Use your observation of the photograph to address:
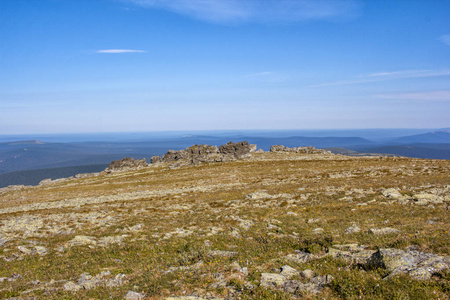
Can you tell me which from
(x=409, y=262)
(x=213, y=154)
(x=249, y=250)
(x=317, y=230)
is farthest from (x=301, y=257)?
→ (x=213, y=154)

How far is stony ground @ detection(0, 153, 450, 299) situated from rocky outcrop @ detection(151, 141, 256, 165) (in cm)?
6070

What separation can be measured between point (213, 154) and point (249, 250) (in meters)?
81.8

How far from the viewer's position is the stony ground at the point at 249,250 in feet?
30.4

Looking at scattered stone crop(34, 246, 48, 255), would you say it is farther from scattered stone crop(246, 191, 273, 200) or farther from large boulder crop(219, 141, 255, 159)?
large boulder crop(219, 141, 255, 159)

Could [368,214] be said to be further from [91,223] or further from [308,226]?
[91,223]

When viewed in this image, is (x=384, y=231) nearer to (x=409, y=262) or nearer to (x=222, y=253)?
(x=409, y=262)

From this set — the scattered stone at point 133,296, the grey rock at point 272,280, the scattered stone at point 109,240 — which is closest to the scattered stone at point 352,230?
the grey rock at point 272,280

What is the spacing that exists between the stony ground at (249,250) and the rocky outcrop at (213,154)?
60.7 m

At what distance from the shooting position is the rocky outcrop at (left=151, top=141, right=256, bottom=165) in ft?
287

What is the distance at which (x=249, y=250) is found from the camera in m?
13.8

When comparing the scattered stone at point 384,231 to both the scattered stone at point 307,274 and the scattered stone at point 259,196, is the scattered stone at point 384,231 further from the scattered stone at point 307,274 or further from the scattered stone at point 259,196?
the scattered stone at point 259,196

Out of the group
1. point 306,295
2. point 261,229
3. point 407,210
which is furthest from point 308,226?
point 306,295

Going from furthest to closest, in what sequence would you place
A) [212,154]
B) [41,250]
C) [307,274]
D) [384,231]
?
[212,154]
[41,250]
[384,231]
[307,274]

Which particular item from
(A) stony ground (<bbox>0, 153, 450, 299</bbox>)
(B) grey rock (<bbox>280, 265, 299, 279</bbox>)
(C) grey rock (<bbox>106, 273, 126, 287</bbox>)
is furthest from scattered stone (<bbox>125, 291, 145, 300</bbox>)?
(B) grey rock (<bbox>280, 265, 299, 279</bbox>)
